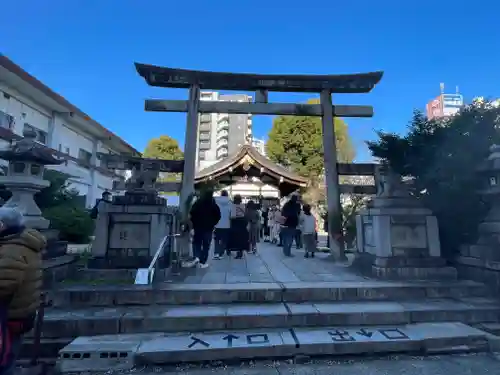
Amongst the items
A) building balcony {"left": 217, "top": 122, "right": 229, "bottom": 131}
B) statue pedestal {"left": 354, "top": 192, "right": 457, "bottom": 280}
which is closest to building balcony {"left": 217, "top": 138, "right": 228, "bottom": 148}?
building balcony {"left": 217, "top": 122, "right": 229, "bottom": 131}

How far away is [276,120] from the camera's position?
93.5ft

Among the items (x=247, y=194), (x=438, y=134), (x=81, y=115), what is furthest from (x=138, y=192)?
(x=247, y=194)

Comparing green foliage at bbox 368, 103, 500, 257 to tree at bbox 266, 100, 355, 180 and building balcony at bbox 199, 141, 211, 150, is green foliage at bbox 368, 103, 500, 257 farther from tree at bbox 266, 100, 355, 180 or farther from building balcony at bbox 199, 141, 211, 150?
building balcony at bbox 199, 141, 211, 150

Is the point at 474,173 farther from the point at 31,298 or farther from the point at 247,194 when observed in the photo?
the point at 247,194

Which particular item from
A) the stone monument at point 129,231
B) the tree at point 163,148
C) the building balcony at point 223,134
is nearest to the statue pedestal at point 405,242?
the stone monument at point 129,231

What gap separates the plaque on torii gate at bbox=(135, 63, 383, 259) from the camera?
8.20 m

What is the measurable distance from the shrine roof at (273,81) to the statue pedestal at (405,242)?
4395 mm

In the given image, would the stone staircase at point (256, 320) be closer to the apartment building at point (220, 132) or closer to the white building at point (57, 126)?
the white building at point (57, 126)

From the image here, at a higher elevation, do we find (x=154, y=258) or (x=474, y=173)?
(x=474, y=173)

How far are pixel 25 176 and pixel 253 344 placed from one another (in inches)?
171

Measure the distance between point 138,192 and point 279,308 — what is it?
3.28m

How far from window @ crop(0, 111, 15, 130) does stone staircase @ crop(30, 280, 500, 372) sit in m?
10.8

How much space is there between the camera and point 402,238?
557 cm

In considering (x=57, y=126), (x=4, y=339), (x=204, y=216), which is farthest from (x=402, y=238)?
(x=57, y=126)
